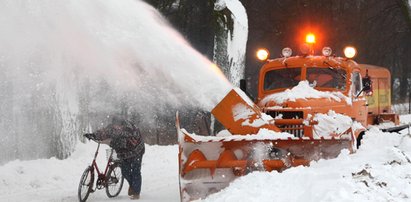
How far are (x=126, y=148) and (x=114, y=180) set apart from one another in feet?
1.92

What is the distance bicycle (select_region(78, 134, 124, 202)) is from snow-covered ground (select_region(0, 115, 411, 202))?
20 centimetres

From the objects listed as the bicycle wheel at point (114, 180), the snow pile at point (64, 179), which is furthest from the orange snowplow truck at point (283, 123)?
the bicycle wheel at point (114, 180)

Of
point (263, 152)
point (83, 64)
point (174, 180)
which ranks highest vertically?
point (83, 64)

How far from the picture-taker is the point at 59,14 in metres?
11.5

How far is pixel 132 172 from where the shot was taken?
31.2 ft

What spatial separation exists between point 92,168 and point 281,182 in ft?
12.0

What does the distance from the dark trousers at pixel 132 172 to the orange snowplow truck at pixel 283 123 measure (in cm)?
144

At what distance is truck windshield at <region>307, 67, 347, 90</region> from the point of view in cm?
1003

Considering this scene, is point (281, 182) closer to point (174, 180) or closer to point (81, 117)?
point (174, 180)

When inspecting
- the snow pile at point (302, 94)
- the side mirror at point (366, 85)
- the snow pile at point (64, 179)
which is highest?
the side mirror at point (366, 85)

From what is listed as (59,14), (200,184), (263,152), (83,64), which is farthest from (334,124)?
(83,64)

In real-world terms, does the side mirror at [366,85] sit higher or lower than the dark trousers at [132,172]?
higher

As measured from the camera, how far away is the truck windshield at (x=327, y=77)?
1003 cm

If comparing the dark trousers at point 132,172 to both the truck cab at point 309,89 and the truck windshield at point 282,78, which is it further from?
→ the truck windshield at point 282,78
